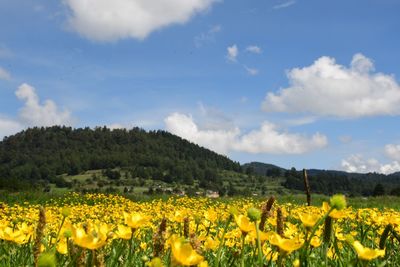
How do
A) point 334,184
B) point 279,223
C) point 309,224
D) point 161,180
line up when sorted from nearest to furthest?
1. point 309,224
2. point 279,223
3. point 161,180
4. point 334,184

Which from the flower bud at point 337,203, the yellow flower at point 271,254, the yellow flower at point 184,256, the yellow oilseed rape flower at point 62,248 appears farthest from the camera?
the yellow oilseed rape flower at point 62,248

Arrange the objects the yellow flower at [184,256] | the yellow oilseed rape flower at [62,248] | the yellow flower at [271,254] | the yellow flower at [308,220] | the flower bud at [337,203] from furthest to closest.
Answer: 1. the yellow oilseed rape flower at [62,248]
2. the yellow flower at [271,254]
3. the yellow flower at [308,220]
4. the flower bud at [337,203]
5. the yellow flower at [184,256]

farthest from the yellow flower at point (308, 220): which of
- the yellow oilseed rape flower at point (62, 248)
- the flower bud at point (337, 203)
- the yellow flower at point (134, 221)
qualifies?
the yellow oilseed rape flower at point (62, 248)

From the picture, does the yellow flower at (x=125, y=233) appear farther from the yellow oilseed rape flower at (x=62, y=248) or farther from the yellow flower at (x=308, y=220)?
the yellow flower at (x=308, y=220)

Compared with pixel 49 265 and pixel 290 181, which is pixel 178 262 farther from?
pixel 290 181

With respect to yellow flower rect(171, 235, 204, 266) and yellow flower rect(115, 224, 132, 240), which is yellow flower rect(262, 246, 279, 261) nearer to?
yellow flower rect(115, 224, 132, 240)

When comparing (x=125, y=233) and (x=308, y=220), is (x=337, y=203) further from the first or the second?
(x=125, y=233)

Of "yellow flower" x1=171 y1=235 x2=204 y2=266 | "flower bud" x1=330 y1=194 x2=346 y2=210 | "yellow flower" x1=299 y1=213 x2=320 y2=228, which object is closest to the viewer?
"yellow flower" x1=171 y1=235 x2=204 y2=266

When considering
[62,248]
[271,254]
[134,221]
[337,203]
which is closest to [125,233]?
[134,221]

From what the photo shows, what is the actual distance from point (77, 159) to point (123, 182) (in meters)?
44.5

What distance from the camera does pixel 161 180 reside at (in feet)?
587

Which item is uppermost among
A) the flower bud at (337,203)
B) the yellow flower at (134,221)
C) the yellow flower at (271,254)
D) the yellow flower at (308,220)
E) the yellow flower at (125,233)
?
the flower bud at (337,203)

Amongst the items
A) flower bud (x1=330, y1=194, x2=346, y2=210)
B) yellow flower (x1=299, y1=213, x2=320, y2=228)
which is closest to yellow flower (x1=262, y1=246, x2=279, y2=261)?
yellow flower (x1=299, y1=213, x2=320, y2=228)

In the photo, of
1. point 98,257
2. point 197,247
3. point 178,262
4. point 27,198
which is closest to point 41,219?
point 98,257
